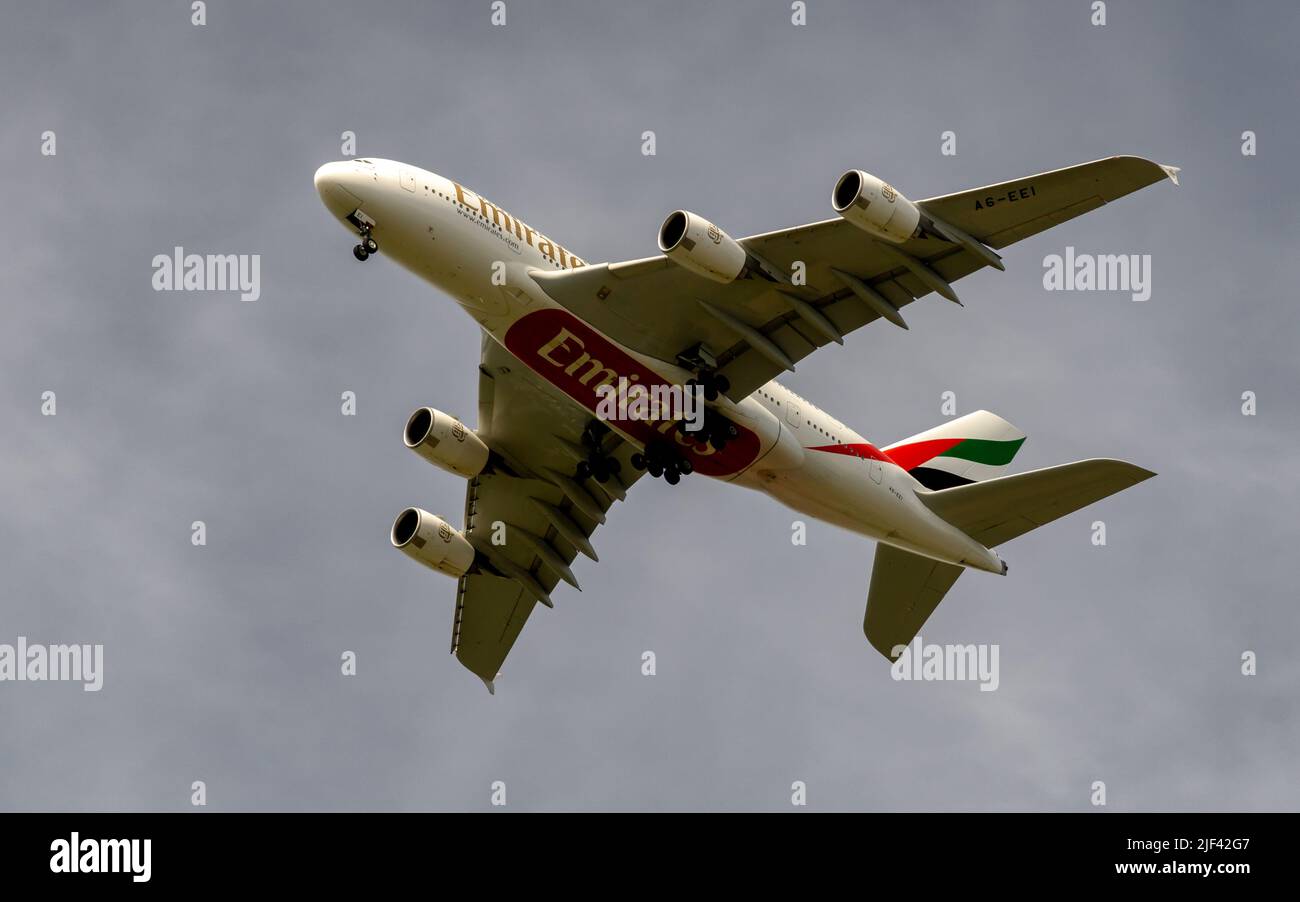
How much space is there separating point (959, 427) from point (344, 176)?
18.7 meters

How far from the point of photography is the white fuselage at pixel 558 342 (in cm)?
3447

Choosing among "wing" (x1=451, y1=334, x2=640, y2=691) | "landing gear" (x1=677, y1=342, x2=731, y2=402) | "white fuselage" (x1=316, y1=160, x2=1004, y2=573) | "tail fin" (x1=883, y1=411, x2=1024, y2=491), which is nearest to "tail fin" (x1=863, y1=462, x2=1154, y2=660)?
"white fuselage" (x1=316, y1=160, x2=1004, y2=573)

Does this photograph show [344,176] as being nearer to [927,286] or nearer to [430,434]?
[430,434]

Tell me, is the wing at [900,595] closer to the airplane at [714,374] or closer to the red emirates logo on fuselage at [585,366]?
the airplane at [714,374]

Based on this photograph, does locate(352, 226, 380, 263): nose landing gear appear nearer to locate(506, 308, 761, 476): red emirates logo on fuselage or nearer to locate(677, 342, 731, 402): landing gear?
locate(506, 308, 761, 476): red emirates logo on fuselage

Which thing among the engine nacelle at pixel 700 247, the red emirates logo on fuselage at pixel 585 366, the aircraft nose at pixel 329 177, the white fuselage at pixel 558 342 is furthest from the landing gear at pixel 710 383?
the aircraft nose at pixel 329 177

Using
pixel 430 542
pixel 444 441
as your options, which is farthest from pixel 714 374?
pixel 430 542

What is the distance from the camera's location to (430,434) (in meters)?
40.0

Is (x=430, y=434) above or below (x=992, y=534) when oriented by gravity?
above

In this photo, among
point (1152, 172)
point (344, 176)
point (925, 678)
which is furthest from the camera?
point (925, 678)

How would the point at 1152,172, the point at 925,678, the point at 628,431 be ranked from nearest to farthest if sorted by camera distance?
the point at 1152,172
the point at 628,431
the point at 925,678

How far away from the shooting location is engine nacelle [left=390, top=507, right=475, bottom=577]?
1647 inches

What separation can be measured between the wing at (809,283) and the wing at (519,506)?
4415mm

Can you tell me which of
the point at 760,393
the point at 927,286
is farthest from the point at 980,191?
the point at 760,393
